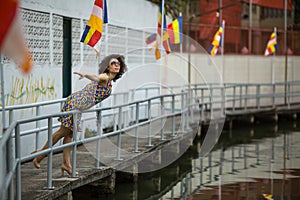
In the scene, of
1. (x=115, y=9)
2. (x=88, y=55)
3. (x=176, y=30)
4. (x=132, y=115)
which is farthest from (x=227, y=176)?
(x=176, y=30)

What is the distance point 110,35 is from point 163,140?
3296mm

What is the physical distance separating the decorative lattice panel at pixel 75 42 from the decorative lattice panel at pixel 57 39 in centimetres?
70

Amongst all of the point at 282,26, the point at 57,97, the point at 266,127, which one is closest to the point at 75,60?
the point at 57,97

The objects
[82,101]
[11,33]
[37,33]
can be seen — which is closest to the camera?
[11,33]

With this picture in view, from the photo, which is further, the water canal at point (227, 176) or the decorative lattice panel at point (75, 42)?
the decorative lattice panel at point (75, 42)

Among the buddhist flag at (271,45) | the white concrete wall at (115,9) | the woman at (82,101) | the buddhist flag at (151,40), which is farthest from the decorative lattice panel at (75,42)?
the buddhist flag at (271,45)

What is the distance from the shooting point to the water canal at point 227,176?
10.7 metres

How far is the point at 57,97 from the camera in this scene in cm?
1271

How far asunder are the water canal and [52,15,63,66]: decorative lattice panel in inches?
99.4

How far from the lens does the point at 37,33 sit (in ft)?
38.0

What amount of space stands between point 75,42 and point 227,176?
3.91 meters

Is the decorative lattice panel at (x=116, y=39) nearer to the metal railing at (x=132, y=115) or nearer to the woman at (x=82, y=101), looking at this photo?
the metal railing at (x=132, y=115)

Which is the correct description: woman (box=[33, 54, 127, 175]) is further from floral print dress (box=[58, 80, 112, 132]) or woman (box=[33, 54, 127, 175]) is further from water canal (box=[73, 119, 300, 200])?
water canal (box=[73, 119, 300, 200])

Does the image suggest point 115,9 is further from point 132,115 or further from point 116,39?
point 132,115
